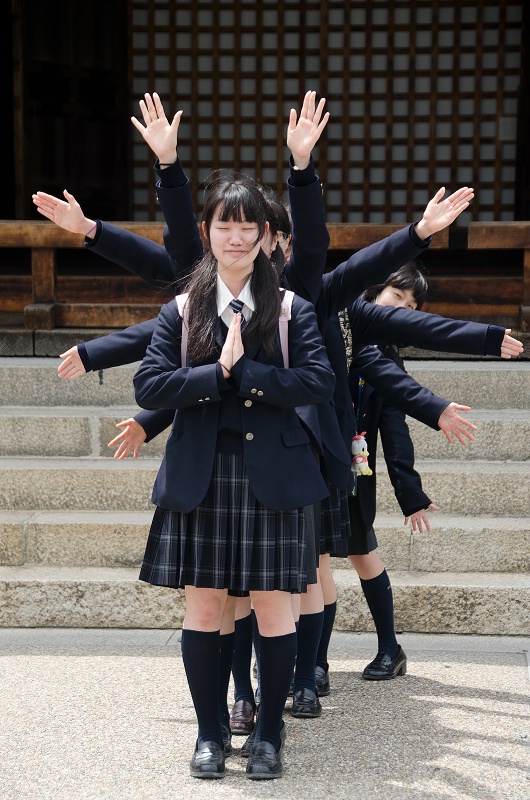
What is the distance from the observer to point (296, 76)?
27.8 ft

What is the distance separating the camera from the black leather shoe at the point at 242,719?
3299mm

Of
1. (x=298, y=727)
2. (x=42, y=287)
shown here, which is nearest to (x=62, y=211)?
(x=298, y=727)

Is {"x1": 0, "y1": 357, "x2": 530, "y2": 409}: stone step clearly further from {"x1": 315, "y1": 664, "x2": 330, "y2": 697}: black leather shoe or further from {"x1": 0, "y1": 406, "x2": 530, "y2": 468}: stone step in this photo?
{"x1": 315, "y1": 664, "x2": 330, "y2": 697}: black leather shoe

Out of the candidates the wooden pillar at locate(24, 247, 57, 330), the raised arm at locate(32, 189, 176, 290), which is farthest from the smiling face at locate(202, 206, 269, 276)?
the wooden pillar at locate(24, 247, 57, 330)

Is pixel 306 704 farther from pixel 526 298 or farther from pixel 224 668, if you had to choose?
pixel 526 298

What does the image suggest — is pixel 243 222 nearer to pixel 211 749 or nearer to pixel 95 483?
pixel 211 749

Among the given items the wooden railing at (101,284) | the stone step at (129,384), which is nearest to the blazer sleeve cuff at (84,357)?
the stone step at (129,384)

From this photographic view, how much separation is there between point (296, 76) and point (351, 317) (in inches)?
213

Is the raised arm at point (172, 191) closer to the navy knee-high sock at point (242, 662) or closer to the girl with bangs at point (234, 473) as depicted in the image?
the girl with bangs at point (234, 473)

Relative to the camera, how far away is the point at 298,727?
3348 millimetres

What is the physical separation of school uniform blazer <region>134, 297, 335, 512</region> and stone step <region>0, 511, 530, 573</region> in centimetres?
178

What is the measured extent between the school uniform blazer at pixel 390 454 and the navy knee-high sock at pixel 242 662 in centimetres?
67

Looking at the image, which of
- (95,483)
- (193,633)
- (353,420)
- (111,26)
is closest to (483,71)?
(111,26)

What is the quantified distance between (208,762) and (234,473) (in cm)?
80
